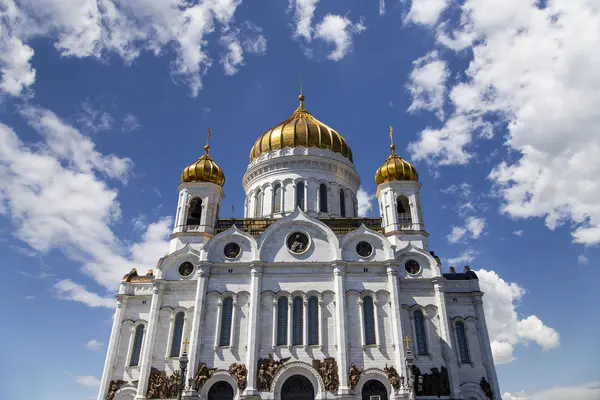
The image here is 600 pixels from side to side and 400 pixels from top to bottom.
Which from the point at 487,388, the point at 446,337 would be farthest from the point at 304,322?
the point at 487,388

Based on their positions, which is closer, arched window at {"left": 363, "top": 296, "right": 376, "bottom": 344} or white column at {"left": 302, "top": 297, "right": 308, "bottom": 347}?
white column at {"left": 302, "top": 297, "right": 308, "bottom": 347}

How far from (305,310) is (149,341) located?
849 cm

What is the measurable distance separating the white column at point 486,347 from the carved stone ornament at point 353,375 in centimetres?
748

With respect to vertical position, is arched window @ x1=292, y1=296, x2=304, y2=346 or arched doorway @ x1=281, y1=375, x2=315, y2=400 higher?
arched window @ x1=292, y1=296, x2=304, y2=346

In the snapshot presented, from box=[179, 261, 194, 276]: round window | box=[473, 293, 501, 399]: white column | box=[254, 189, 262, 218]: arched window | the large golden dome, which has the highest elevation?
the large golden dome

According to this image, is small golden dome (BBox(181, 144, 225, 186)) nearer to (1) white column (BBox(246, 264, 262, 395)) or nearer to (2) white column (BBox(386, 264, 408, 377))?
(1) white column (BBox(246, 264, 262, 395))

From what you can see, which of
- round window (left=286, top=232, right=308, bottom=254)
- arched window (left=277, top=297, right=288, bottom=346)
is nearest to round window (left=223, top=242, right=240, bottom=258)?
round window (left=286, top=232, right=308, bottom=254)

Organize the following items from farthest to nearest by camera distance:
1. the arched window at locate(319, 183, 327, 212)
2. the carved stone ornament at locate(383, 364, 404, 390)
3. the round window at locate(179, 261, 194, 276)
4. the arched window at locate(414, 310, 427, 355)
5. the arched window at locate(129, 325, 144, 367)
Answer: the arched window at locate(319, 183, 327, 212) < the round window at locate(179, 261, 194, 276) < the arched window at locate(129, 325, 144, 367) < the arched window at locate(414, 310, 427, 355) < the carved stone ornament at locate(383, 364, 404, 390)

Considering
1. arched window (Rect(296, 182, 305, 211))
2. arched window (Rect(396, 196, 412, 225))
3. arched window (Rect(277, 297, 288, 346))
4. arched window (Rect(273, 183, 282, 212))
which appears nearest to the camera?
arched window (Rect(277, 297, 288, 346))

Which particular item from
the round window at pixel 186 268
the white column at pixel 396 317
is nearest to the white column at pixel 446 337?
the white column at pixel 396 317

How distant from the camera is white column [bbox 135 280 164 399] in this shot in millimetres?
22375

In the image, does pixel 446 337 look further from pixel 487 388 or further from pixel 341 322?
pixel 341 322

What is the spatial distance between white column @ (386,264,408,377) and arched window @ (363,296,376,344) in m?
1.09

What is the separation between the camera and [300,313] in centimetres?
2388
